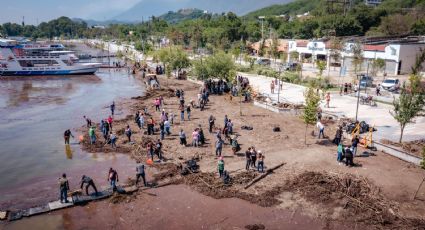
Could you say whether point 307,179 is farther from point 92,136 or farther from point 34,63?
point 34,63

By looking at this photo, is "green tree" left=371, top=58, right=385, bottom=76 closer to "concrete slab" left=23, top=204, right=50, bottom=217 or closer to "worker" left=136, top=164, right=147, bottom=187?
"worker" left=136, top=164, right=147, bottom=187

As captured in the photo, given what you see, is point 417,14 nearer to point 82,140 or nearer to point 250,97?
point 250,97

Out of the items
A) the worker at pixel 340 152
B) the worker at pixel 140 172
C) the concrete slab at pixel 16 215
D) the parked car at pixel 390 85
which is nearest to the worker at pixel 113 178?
the worker at pixel 140 172

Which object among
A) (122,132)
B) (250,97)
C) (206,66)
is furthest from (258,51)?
(122,132)

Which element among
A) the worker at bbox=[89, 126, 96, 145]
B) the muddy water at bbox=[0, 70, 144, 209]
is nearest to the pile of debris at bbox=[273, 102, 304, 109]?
the muddy water at bbox=[0, 70, 144, 209]

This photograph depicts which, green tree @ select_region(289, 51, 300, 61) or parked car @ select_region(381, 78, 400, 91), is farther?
green tree @ select_region(289, 51, 300, 61)

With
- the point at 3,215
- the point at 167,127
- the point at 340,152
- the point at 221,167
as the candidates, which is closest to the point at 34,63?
the point at 167,127
